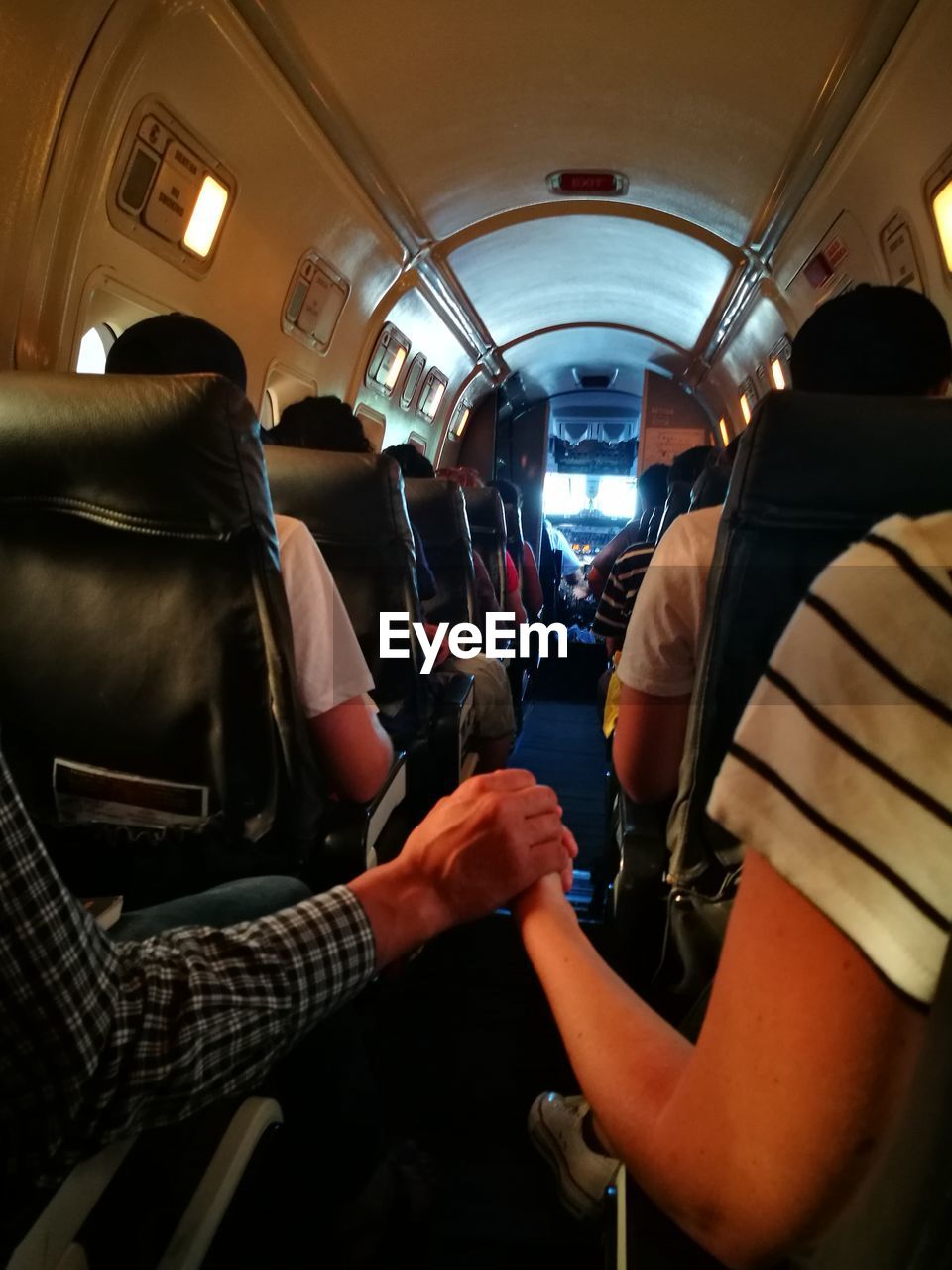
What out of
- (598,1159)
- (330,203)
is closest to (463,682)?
(598,1159)

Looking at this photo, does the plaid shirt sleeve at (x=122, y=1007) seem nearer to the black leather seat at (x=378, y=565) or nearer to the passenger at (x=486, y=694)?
the black leather seat at (x=378, y=565)

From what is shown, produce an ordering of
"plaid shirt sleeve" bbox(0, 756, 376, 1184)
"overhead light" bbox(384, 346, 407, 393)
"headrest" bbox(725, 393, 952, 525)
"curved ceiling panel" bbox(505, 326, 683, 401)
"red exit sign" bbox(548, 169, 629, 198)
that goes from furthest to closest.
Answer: "curved ceiling panel" bbox(505, 326, 683, 401) → "overhead light" bbox(384, 346, 407, 393) → "red exit sign" bbox(548, 169, 629, 198) → "headrest" bbox(725, 393, 952, 525) → "plaid shirt sleeve" bbox(0, 756, 376, 1184)

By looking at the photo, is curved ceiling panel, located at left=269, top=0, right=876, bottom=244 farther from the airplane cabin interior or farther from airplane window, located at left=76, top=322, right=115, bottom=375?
airplane window, located at left=76, top=322, right=115, bottom=375

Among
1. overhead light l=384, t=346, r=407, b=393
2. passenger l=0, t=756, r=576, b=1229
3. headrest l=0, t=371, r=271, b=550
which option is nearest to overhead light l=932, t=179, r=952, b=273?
headrest l=0, t=371, r=271, b=550

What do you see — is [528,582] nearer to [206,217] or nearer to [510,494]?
[510,494]

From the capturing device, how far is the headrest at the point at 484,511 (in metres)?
4.78

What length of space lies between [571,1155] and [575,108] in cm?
453

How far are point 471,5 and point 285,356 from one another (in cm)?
210

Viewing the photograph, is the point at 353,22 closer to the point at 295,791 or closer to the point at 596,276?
the point at 295,791

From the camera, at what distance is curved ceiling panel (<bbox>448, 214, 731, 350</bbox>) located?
5660 mm

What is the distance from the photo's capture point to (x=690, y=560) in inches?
63.7

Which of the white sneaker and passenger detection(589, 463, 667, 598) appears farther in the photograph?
passenger detection(589, 463, 667, 598)

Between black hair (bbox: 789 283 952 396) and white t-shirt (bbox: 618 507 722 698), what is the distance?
1.44 feet

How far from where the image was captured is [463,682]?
2.91m
